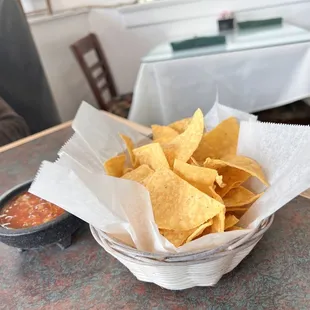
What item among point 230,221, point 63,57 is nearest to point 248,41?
point 63,57

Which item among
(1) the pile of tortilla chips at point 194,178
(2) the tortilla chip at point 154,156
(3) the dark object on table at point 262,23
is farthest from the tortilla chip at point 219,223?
(3) the dark object on table at point 262,23

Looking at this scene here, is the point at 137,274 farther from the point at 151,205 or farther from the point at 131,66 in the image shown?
A: the point at 131,66

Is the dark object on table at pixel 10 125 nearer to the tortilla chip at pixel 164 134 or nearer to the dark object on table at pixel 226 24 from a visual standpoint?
the tortilla chip at pixel 164 134

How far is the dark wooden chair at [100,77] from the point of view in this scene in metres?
2.33

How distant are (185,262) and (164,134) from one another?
1.07 feet

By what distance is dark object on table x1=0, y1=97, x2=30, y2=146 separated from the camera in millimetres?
1569

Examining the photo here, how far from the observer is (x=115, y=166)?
701 millimetres

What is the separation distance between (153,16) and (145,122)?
37.5 inches

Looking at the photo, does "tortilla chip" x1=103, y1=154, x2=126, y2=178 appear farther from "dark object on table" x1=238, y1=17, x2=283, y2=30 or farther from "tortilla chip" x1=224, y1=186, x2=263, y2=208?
"dark object on table" x1=238, y1=17, x2=283, y2=30

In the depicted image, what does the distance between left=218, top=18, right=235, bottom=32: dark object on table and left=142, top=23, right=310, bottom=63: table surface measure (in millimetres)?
191

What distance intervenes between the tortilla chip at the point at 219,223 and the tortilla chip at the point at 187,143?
14cm

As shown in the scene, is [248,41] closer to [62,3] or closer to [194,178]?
[62,3]

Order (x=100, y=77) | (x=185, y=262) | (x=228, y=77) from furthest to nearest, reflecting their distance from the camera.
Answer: (x=100, y=77)
(x=228, y=77)
(x=185, y=262)

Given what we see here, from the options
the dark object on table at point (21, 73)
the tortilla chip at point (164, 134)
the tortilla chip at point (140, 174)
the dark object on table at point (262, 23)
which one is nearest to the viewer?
the tortilla chip at point (140, 174)
